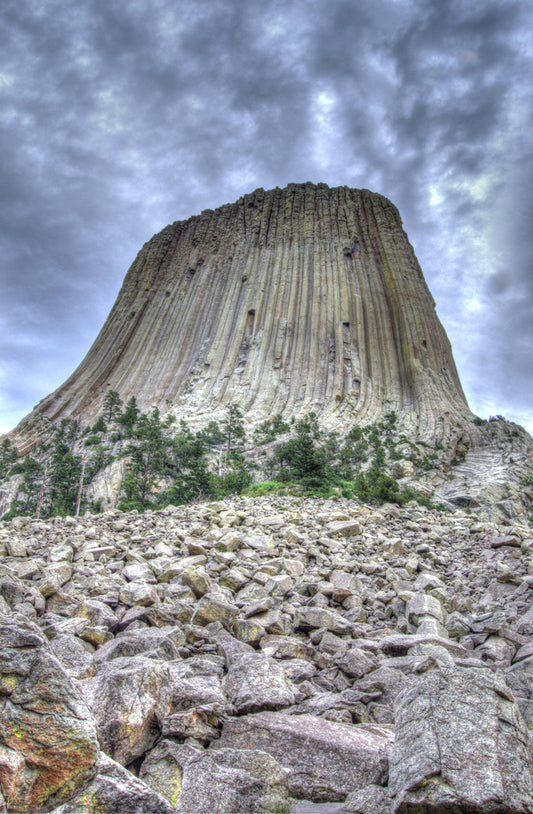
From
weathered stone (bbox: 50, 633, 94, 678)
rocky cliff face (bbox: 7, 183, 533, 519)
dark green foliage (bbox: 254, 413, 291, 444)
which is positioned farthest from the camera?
rocky cliff face (bbox: 7, 183, 533, 519)

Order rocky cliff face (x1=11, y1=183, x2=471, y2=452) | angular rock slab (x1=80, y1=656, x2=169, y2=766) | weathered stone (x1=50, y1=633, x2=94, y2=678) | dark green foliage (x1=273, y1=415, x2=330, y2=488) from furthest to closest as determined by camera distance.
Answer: rocky cliff face (x1=11, y1=183, x2=471, y2=452) → dark green foliage (x1=273, y1=415, x2=330, y2=488) → weathered stone (x1=50, y1=633, x2=94, y2=678) → angular rock slab (x1=80, y1=656, x2=169, y2=766)

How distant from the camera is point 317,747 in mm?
2736

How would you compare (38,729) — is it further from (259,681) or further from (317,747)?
(259,681)

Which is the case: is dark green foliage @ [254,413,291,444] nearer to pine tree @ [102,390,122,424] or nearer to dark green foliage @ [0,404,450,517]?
dark green foliage @ [0,404,450,517]

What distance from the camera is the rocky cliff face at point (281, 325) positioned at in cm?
4419

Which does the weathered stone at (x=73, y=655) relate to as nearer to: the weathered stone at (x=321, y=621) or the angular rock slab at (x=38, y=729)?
the angular rock slab at (x=38, y=729)

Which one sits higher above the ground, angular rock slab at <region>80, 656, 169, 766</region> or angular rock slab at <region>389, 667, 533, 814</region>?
angular rock slab at <region>389, 667, 533, 814</region>

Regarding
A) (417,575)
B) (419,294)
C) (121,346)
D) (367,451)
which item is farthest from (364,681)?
(121,346)

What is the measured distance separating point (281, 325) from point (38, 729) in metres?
49.8

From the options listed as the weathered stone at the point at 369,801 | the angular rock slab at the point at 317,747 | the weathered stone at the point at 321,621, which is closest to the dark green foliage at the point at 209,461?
the weathered stone at the point at 321,621

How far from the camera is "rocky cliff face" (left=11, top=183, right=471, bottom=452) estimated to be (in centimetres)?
4419

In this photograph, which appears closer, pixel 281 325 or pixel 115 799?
pixel 115 799

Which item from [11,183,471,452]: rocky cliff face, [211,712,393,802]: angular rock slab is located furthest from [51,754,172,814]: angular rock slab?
[11,183,471,452]: rocky cliff face

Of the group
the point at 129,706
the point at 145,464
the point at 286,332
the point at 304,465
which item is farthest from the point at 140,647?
the point at 286,332
